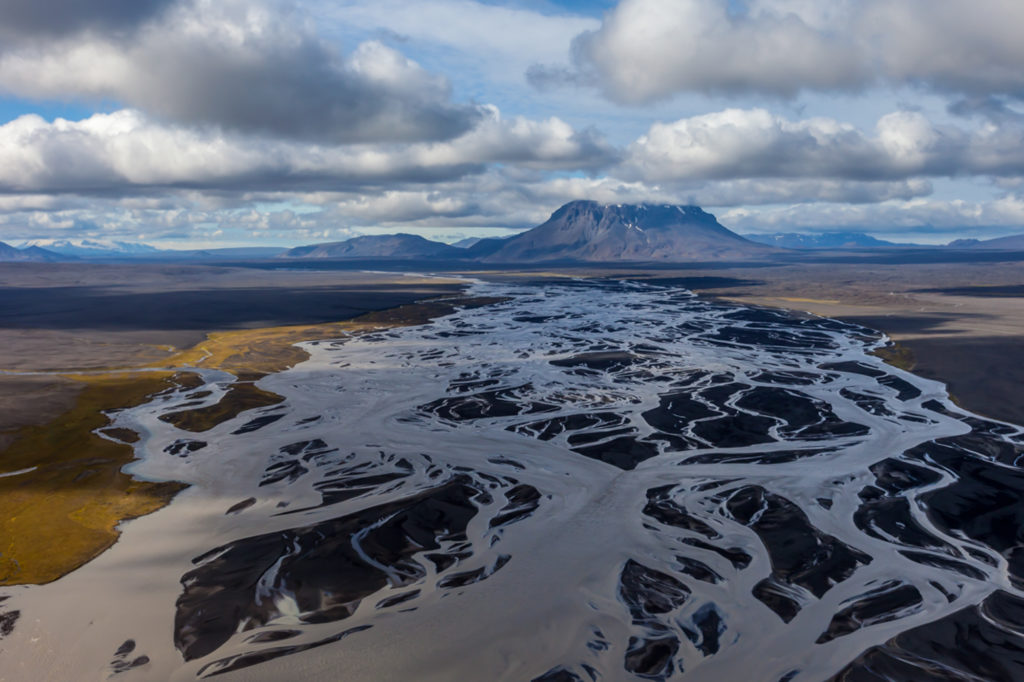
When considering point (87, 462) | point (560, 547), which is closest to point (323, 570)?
point (560, 547)

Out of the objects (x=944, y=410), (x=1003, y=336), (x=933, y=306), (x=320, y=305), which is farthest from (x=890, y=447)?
(x=320, y=305)

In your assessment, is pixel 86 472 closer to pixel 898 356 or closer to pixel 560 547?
pixel 560 547

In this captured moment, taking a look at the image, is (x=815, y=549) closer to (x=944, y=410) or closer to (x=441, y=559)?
(x=441, y=559)

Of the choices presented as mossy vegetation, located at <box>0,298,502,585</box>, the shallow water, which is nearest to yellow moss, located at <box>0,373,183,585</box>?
mossy vegetation, located at <box>0,298,502,585</box>

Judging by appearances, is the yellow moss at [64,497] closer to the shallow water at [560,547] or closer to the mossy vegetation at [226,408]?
the shallow water at [560,547]

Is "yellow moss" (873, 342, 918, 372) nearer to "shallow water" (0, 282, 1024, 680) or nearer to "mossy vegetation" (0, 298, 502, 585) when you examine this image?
"shallow water" (0, 282, 1024, 680)
